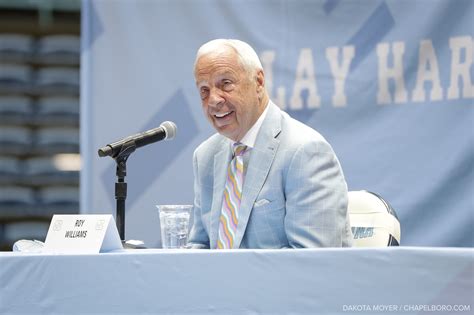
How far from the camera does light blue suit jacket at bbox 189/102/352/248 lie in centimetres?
217

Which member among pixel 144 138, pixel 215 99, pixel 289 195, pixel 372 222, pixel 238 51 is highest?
pixel 238 51

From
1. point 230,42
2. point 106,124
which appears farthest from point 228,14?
point 230,42

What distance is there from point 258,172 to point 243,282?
87cm

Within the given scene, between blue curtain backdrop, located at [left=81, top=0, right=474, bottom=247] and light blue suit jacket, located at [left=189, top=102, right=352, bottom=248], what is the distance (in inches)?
57.5

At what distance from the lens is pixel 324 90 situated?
392 cm

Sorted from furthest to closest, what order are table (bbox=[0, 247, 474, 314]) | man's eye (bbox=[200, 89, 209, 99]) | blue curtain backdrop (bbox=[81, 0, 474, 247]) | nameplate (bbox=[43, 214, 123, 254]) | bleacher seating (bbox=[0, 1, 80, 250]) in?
bleacher seating (bbox=[0, 1, 80, 250]), blue curtain backdrop (bbox=[81, 0, 474, 247]), man's eye (bbox=[200, 89, 209, 99]), nameplate (bbox=[43, 214, 123, 254]), table (bbox=[0, 247, 474, 314])

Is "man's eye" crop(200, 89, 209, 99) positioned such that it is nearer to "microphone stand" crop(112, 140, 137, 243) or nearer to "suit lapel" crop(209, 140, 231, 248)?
"suit lapel" crop(209, 140, 231, 248)

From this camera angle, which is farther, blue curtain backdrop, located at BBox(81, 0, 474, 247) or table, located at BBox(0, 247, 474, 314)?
blue curtain backdrop, located at BBox(81, 0, 474, 247)

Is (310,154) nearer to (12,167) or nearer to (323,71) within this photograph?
(323,71)

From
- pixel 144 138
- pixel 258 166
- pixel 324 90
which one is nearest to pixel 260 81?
pixel 258 166

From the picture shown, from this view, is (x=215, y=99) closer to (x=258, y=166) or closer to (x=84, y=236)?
(x=258, y=166)

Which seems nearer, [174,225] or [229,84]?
[174,225]

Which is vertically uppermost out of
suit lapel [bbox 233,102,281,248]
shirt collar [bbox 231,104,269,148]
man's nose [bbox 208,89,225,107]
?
man's nose [bbox 208,89,225,107]

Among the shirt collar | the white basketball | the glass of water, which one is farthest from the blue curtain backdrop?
the glass of water
